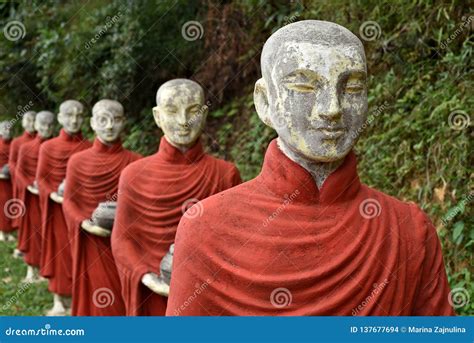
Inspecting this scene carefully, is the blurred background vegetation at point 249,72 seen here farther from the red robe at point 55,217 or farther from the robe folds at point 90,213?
the robe folds at point 90,213

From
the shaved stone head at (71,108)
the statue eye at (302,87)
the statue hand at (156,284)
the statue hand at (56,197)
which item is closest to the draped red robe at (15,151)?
the shaved stone head at (71,108)

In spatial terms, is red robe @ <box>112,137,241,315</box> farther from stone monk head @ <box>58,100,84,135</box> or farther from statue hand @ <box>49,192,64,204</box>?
stone monk head @ <box>58,100,84,135</box>

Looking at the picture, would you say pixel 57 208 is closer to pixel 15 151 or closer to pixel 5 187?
pixel 15 151

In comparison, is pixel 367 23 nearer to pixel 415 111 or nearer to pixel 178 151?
pixel 415 111

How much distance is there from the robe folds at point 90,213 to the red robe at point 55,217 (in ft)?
6.63

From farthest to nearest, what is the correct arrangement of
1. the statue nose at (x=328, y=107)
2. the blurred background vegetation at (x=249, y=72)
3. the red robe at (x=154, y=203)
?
the blurred background vegetation at (x=249, y=72) < the red robe at (x=154, y=203) < the statue nose at (x=328, y=107)

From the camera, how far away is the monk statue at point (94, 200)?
723 cm

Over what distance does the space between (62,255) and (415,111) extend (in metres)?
4.55

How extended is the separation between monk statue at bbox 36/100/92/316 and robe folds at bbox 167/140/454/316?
700cm

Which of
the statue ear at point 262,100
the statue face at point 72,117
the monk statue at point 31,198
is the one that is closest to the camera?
the statue ear at point 262,100

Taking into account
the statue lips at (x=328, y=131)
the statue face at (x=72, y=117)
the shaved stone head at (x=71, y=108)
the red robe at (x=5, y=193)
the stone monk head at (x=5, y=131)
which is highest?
the statue lips at (x=328, y=131)

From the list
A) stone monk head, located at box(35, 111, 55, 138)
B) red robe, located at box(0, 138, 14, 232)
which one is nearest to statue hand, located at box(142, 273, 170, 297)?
stone monk head, located at box(35, 111, 55, 138)

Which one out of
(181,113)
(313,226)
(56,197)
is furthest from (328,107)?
(56,197)

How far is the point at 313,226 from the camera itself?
8.84ft
